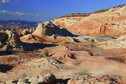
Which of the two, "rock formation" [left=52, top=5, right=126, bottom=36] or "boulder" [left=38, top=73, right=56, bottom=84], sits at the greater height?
"rock formation" [left=52, top=5, right=126, bottom=36]

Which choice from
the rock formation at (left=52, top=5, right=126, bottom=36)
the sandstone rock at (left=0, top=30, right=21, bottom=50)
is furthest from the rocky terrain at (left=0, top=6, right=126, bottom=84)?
the rock formation at (left=52, top=5, right=126, bottom=36)

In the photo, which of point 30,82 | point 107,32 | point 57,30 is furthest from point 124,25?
point 30,82

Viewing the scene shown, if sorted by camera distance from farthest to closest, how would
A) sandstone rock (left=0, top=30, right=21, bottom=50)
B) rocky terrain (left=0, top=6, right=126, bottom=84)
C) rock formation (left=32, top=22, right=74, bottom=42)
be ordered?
rock formation (left=32, top=22, right=74, bottom=42), sandstone rock (left=0, top=30, right=21, bottom=50), rocky terrain (left=0, top=6, right=126, bottom=84)

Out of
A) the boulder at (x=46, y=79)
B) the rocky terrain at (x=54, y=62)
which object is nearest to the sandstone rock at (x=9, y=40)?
the rocky terrain at (x=54, y=62)

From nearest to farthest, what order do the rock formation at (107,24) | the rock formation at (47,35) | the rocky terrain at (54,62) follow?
the rocky terrain at (54,62) → the rock formation at (47,35) → the rock formation at (107,24)

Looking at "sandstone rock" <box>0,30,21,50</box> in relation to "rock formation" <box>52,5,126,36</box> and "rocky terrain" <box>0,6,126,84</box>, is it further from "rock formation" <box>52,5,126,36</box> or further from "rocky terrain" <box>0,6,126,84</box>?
"rock formation" <box>52,5,126,36</box>

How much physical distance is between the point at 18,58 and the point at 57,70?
13.7ft

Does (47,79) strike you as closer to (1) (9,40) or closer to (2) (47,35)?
(1) (9,40)

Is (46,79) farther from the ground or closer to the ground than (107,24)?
closer to the ground

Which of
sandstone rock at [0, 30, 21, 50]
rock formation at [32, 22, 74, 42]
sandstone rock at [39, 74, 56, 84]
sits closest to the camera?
sandstone rock at [39, 74, 56, 84]

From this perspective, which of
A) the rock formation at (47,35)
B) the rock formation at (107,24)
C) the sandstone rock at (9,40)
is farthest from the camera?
the rock formation at (107,24)

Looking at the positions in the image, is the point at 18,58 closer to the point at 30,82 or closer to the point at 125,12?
the point at 30,82

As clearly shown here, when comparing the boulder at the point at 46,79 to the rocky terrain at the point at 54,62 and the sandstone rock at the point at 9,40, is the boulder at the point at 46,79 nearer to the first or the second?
the rocky terrain at the point at 54,62

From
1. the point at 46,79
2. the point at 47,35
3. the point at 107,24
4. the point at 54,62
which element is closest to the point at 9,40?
the point at 54,62
